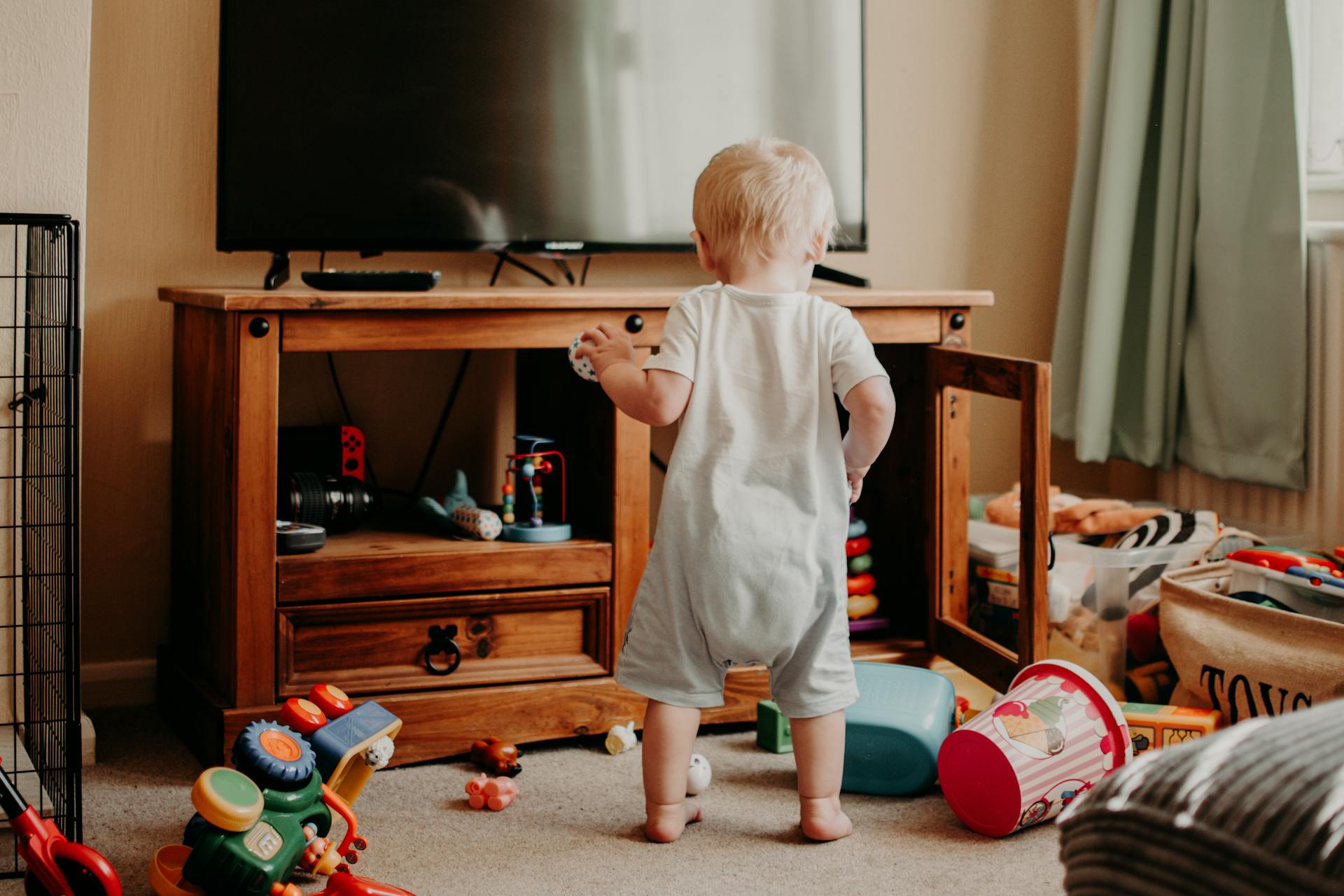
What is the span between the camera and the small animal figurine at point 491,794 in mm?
1664

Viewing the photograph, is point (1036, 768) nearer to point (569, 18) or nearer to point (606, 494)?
point (606, 494)

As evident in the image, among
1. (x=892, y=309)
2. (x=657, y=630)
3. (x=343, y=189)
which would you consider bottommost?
(x=657, y=630)

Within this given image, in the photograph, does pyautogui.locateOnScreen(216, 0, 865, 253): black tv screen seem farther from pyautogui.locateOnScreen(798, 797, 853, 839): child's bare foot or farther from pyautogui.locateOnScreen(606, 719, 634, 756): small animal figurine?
pyautogui.locateOnScreen(798, 797, 853, 839): child's bare foot

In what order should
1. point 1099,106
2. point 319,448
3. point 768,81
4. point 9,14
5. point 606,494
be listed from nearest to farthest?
point 9,14 < point 606,494 < point 319,448 < point 768,81 < point 1099,106

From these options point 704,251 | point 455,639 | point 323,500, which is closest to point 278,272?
point 323,500

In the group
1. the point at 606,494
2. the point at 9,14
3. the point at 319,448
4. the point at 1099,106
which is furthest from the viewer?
the point at 1099,106

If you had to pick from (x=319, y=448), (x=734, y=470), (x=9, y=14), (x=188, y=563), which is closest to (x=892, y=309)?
(x=734, y=470)

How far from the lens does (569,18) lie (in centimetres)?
212

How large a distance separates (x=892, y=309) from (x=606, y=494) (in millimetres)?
536

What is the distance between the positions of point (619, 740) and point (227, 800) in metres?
0.73

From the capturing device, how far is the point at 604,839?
1573 millimetres

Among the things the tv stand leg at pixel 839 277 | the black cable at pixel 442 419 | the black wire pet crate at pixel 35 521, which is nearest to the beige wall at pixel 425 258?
the black cable at pixel 442 419

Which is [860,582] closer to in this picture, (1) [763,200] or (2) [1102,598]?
(2) [1102,598]

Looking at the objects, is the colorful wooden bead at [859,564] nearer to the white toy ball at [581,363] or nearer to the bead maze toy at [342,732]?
the white toy ball at [581,363]
